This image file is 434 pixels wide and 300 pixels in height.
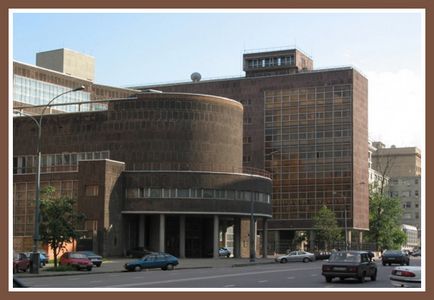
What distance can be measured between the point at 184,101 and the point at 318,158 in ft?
160

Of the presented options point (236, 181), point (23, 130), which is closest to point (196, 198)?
point (236, 181)

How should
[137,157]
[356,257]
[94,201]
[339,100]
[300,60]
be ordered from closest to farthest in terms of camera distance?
[356,257]
[94,201]
[137,157]
[339,100]
[300,60]

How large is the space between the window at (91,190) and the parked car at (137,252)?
742 centimetres

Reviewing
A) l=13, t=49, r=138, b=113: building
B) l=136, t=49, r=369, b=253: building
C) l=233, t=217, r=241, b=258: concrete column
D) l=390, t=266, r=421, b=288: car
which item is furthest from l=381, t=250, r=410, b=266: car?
l=136, t=49, r=369, b=253: building

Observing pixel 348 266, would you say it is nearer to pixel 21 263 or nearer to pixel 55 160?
pixel 21 263

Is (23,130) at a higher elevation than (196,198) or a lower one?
higher

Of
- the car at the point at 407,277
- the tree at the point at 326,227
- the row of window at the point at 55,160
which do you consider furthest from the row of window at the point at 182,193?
the car at the point at 407,277

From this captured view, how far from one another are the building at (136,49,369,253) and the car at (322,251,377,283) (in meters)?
90.0

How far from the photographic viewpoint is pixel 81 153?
8688 centimetres

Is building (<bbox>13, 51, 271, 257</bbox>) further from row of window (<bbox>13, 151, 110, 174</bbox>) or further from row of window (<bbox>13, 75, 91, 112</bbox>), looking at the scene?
row of window (<bbox>13, 75, 91, 112</bbox>)

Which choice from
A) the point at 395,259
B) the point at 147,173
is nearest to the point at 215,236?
the point at 147,173

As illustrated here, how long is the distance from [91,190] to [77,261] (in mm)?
26895

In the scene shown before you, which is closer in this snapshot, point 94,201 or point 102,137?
point 94,201

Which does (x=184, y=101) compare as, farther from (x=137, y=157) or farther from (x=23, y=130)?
(x=23, y=130)
